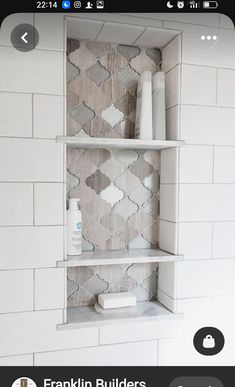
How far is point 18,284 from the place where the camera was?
71cm

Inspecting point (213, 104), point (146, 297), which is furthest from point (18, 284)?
point (213, 104)

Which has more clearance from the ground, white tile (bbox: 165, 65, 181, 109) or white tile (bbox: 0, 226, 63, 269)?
white tile (bbox: 165, 65, 181, 109)

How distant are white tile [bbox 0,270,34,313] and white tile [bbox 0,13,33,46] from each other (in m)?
0.49

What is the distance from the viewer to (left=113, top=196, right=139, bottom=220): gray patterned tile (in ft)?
2.88

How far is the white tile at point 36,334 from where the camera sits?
27.9 inches

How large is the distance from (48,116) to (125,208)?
0.32 m

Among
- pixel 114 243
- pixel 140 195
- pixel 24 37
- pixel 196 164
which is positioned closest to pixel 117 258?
pixel 114 243

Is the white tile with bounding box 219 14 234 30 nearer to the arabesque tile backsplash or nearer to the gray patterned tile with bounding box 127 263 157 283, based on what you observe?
the arabesque tile backsplash

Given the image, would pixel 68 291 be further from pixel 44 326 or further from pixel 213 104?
pixel 213 104

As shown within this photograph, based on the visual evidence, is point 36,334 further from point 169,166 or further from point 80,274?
point 169,166

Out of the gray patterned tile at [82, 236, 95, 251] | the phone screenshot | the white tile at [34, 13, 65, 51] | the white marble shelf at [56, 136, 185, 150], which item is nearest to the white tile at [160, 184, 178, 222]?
the phone screenshot

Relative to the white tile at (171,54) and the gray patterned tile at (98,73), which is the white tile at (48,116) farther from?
the white tile at (171,54)

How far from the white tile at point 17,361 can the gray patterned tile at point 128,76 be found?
2.36 feet
